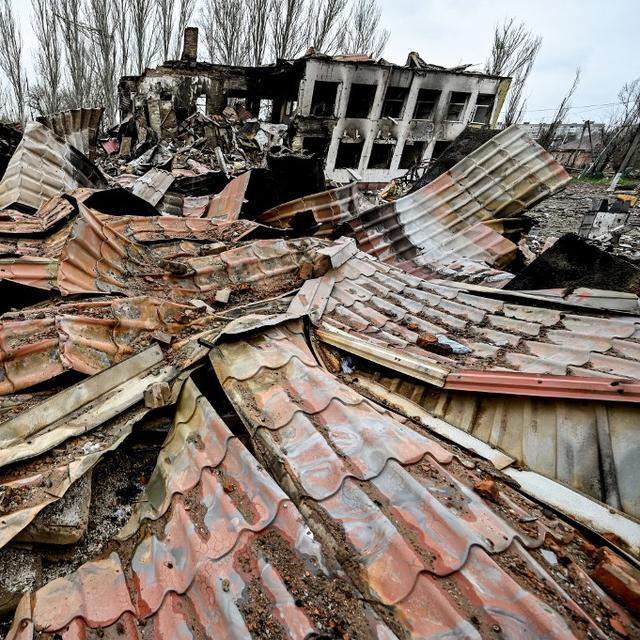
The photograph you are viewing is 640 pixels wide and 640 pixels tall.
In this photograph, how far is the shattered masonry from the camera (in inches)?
51.1

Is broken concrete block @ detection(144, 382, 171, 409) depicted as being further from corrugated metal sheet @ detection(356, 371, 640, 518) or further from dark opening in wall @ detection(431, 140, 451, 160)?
dark opening in wall @ detection(431, 140, 451, 160)

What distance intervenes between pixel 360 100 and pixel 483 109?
24.0 feet

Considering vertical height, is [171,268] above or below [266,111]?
below

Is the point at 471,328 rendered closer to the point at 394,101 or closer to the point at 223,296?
the point at 223,296

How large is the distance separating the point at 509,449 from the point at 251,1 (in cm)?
2739

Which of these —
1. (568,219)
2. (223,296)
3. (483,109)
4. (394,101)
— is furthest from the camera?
(483,109)

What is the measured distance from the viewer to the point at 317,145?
1919 centimetres

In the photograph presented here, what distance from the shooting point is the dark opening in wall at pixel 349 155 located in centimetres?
2025

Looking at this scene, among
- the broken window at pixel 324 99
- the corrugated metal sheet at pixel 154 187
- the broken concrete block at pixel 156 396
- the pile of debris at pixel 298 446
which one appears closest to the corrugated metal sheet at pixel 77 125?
the corrugated metal sheet at pixel 154 187

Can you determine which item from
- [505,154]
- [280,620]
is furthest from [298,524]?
[505,154]

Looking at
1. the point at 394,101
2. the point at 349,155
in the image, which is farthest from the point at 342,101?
the point at 394,101

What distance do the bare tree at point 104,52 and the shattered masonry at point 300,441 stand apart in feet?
72.8

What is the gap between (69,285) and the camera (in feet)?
8.89

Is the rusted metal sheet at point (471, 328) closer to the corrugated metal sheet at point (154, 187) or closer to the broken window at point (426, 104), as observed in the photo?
the corrugated metal sheet at point (154, 187)
